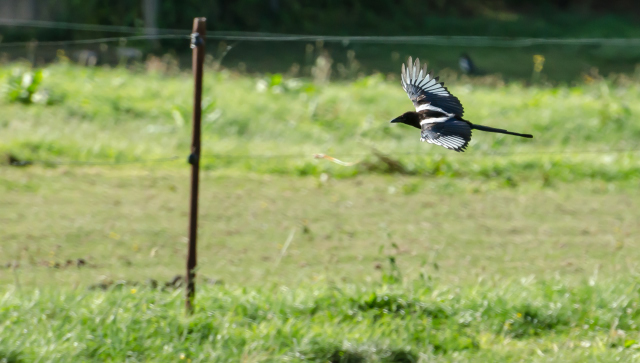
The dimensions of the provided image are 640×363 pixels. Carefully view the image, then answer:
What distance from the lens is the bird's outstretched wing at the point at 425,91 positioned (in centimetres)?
335

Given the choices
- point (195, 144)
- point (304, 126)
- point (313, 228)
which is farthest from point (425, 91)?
point (304, 126)

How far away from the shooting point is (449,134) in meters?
2.83

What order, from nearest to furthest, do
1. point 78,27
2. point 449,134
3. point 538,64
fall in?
point 449,134 → point 78,27 → point 538,64

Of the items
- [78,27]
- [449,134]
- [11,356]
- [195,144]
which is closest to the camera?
[449,134]

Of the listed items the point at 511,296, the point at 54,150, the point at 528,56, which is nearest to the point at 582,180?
the point at 511,296

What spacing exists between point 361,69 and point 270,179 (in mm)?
8192

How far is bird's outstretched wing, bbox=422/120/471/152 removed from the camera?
2725mm

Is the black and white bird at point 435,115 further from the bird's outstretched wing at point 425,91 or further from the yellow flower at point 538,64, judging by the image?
the yellow flower at point 538,64

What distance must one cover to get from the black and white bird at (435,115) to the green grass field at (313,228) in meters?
1.46

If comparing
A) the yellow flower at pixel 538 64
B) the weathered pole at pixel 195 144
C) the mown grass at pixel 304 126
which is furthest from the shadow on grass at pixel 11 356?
the yellow flower at pixel 538 64

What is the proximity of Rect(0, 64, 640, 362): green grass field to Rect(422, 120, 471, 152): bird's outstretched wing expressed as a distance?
5.43ft

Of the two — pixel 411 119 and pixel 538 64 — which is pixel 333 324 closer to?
pixel 411 119

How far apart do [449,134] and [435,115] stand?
0.28 meters

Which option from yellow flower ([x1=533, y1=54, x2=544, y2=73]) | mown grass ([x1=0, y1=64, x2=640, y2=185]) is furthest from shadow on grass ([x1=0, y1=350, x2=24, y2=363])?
yellow flower ([x1=533, y1=54, x2=544, y2=73])
